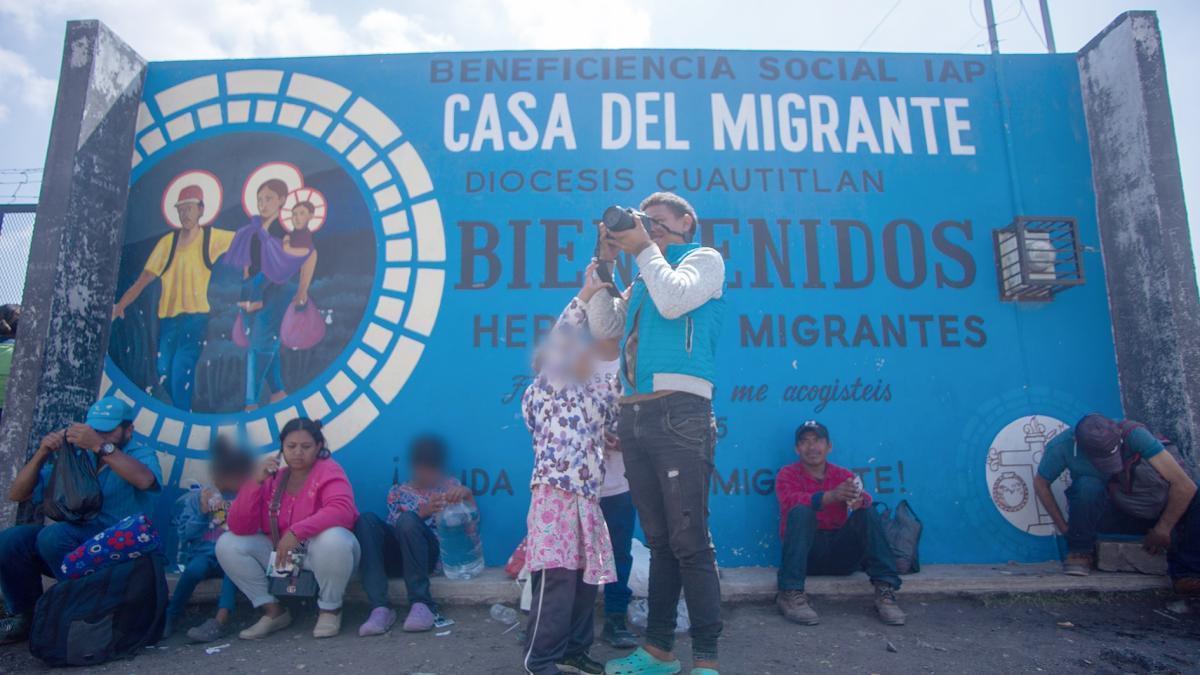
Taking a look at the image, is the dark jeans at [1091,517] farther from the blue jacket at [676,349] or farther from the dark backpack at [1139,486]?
the blue jacket at [676,349]

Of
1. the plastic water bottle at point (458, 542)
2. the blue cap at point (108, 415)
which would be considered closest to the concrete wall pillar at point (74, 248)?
the blue cap at point (108, 415)

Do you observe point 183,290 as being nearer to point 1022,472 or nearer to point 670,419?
point 670,419

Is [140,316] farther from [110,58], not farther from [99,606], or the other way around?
[99,606]

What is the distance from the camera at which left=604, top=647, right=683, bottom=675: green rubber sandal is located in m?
2.72

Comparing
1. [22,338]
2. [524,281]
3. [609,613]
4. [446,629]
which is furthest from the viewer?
[524,281]

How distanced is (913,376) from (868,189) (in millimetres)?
1240

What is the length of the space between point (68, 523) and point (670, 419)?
3040mm

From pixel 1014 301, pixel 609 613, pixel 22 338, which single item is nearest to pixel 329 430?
pixel 22 338

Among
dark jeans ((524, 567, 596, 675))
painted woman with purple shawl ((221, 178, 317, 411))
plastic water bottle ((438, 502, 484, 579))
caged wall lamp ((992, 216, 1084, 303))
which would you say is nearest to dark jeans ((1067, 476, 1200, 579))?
caged wall lamp ((992, 216, 1084, 303))

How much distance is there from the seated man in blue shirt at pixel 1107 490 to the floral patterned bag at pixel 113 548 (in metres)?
4.63

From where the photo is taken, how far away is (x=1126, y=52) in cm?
468

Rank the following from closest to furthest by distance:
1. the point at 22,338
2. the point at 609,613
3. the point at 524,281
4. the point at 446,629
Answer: the point at 609,613, the point at 446,629, the point at 22,338, the point at 524,281

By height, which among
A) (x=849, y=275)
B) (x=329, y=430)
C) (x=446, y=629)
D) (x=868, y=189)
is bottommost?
(x=446, y=629)

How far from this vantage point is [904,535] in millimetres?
4086
